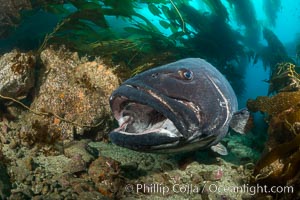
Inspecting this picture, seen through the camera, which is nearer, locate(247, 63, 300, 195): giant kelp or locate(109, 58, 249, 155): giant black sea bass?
locate(109, 58, 249, 155): giant black sea bass

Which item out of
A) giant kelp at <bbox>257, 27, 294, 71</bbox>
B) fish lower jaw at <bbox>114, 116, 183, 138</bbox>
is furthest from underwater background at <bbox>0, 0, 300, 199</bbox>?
giant kelp at <bbox>257, 27, 294, 71</bbox>

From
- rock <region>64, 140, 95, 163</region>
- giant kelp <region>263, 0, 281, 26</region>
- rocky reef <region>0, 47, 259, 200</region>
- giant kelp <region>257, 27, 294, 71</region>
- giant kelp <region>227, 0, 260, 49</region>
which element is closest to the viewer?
A: rocky reef <region>0, 47, 259, 200</region>

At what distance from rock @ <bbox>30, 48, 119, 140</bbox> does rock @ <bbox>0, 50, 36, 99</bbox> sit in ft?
1.04

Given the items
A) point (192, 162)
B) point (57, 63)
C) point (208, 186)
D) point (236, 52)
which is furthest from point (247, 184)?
point (236, 52)

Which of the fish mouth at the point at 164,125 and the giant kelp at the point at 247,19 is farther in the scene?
the giant kelp at the point at 247,19

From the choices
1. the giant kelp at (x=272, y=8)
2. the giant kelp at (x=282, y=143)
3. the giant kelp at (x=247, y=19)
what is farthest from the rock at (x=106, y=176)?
the giant kelp at (x=272, y=8)

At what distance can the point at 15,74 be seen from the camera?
511 cm

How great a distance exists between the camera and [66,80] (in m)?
5.46

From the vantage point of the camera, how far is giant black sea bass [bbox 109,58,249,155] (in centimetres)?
258

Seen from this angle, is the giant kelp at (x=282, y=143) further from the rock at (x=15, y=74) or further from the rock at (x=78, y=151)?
the rock at (x=15, y=74)

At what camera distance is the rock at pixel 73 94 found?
5.02m

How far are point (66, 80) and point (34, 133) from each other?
139cm

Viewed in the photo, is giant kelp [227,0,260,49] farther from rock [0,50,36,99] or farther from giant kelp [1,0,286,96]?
rock [0,50,36,99]

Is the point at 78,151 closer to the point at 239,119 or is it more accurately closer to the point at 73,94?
the point at 73,94
